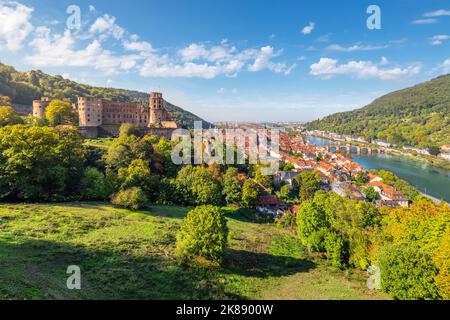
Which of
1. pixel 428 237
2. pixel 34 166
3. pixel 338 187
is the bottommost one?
pixel 338 187

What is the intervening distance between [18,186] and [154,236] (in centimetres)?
1352

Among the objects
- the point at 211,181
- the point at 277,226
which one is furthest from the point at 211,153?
the point at 277,226

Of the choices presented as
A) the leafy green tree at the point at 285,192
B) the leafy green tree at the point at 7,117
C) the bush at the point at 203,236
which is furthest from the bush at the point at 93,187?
the leafy green tree at the point at 285,192

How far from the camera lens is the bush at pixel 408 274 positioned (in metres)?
14.2

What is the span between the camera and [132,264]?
49.0 feet

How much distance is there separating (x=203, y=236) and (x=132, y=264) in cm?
→ 422

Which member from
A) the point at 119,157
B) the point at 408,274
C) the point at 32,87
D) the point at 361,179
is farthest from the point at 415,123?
the point at 32,87

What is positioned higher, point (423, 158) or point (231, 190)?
point (423, 158)

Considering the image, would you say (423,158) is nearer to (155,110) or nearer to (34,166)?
(155,110)

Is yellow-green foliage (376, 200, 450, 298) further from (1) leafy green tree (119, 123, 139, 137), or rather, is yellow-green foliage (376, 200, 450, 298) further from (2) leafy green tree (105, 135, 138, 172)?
(1) leafy green tree (119, 123, 139, 137)

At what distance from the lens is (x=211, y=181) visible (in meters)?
32.5

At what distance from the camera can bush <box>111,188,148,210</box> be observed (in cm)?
2616

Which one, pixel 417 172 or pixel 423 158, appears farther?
pixel 423 158

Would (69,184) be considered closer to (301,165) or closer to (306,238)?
(306,238)
